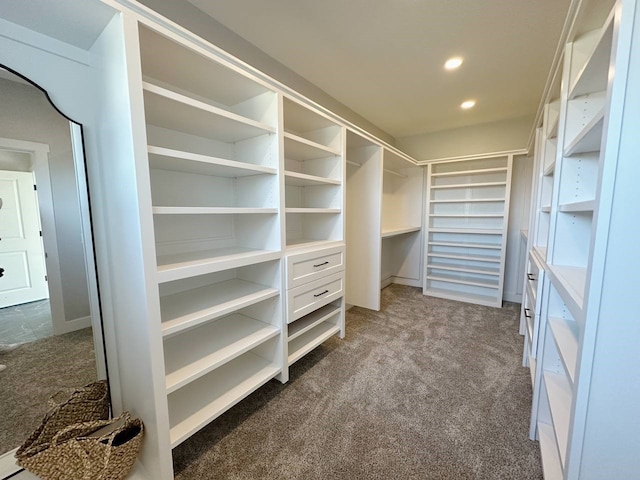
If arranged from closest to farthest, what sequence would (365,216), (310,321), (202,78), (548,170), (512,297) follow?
(202,78) < (548,170) < (310,321) < (365,216) < (512,297)

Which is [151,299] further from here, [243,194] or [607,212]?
[607,212]

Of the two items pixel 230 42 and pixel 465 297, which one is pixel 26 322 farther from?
pixel 465 297

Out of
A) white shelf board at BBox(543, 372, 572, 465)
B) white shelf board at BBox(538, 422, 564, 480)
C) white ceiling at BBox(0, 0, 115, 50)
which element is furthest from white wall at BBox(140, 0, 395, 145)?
white shelf board at BBox(538, 422, 564, 480)

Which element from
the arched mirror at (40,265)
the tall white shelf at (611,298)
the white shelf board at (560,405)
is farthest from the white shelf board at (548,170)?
the arched mirror at (40,265)

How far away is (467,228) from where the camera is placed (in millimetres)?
3666

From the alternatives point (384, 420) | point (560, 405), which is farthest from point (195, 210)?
point (560, 405)

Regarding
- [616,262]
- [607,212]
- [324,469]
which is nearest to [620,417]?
[616,262]

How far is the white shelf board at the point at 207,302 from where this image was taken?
1242mm

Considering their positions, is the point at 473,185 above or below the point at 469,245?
above

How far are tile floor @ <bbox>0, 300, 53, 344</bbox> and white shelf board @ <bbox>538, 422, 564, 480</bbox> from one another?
244 cm

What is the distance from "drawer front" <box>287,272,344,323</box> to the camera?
1.82m

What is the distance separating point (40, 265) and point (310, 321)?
5.54ft

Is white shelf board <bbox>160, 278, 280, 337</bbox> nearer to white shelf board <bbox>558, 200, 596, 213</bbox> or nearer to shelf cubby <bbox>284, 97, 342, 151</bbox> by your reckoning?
shelf cubby <bbox>284, 97, 342, 151</bbox>

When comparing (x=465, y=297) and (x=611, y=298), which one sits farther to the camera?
(x=465, y=297)
